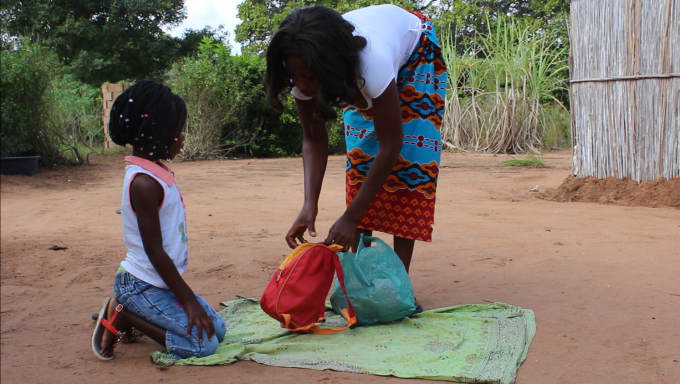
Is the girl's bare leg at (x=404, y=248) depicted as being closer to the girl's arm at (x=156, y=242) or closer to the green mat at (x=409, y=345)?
the green mat at (x=409, y=345)

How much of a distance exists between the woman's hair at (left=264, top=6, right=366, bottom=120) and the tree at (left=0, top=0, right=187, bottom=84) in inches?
811

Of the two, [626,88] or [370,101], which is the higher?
[626,88]

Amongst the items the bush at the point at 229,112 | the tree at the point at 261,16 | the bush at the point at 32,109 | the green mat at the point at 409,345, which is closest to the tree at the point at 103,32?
the tree at the point at 261,16

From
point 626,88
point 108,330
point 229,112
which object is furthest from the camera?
point 229,112

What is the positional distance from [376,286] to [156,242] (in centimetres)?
92

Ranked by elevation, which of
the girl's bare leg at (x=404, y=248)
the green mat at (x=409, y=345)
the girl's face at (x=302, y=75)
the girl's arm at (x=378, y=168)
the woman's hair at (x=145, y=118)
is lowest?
the green mat at (x=409, y=345)

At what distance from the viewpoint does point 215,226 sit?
482 centimetres

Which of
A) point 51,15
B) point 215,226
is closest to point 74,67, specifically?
point 51,15

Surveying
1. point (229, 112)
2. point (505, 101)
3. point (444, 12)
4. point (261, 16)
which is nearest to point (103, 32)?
point (261, 16)

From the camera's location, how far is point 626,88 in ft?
18.0

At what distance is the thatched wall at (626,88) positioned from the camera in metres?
5.23

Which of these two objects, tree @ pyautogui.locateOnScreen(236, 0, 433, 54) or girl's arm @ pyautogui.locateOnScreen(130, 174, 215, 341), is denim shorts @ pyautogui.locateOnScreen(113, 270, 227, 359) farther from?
tree @ pyautogui.locateOnScreen(236, 0, 433, 54)

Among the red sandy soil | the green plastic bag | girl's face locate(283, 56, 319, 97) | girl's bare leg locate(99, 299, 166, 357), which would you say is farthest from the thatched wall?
girl's bare leg locate(99, 299, 166, 357)

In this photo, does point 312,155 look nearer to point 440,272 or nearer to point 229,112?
point 440,272
